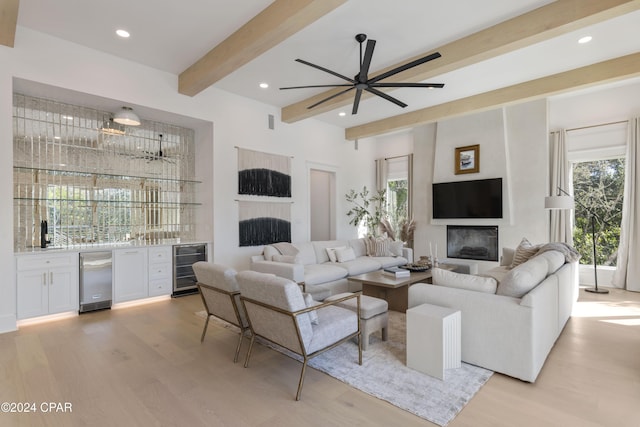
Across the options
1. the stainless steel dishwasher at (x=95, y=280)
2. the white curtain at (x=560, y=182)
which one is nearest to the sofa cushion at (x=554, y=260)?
the white curtain at (x=560, y=182)

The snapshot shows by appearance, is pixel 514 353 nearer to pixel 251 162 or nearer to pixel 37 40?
pixel 251 162

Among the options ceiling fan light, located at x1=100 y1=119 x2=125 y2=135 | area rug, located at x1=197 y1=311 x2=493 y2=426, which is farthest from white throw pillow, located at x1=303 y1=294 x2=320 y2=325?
ceiling fan light, located at x1=100 y1=119 x2=125 y2=135

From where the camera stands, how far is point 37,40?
3.84 metres

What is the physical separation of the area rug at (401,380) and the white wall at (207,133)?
10.9 feet

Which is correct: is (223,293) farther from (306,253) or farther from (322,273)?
(306,253)

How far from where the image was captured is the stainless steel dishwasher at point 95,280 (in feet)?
14.1

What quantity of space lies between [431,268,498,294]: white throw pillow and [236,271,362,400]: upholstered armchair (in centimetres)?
89

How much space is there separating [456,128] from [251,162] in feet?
15.1

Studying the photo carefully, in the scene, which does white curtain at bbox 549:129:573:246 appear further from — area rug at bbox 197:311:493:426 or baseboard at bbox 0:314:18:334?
baseboard at bbox 0:314:18:334

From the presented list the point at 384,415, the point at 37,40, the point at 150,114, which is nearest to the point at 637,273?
the point at 384,415

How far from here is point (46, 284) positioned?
3.98 meters

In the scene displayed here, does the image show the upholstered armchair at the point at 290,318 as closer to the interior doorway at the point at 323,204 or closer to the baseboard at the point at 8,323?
the baseboard at the point at 8,323

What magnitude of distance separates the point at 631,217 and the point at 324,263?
17.7 feet

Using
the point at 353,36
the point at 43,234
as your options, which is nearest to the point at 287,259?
the point at 353,36
